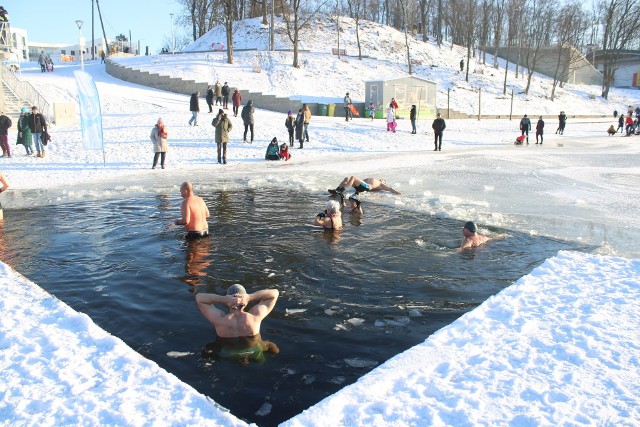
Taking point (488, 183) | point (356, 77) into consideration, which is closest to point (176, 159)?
point (488, 183)

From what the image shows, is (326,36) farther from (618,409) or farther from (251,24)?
(618,409)

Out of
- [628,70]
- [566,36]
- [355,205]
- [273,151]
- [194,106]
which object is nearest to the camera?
[355,205]

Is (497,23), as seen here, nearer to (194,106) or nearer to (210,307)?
(194,106)

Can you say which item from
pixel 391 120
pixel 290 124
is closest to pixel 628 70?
pixel 391 120

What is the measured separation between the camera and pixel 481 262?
325 inches

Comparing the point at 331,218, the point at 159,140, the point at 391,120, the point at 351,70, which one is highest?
the point at 351,70

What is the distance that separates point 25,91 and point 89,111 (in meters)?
11.9

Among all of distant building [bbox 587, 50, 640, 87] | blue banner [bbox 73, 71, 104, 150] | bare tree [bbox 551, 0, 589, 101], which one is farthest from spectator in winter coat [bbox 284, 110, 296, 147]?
distant building [bbox 587, 50, 640, 87]

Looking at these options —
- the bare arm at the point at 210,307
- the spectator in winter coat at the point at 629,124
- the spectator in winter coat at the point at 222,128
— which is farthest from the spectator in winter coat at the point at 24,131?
the spectator in winter coat at the point at 629,124

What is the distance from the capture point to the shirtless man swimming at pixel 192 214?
354 inches

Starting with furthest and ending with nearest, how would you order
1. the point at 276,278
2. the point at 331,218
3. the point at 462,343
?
the point at 331,218, the point at 276,278, the point at 462,343

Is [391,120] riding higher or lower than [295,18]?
lower

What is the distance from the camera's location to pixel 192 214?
29.9ft

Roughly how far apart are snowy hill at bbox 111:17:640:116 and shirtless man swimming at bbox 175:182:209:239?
31752mm
